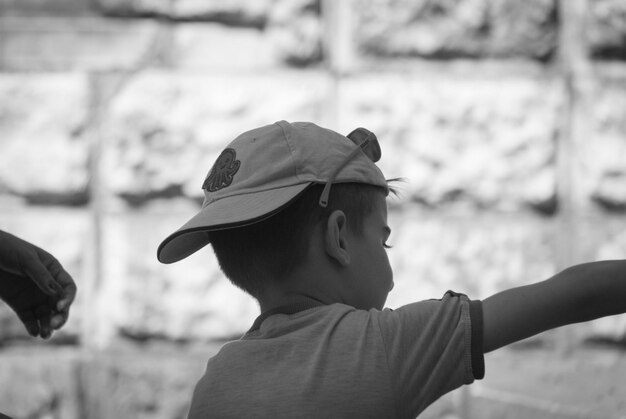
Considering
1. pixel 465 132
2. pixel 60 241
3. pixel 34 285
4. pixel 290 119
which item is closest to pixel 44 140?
pixel 60 241

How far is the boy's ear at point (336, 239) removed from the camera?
4.91 ft

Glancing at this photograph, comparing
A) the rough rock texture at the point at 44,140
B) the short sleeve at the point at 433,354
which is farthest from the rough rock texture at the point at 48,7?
the short sleeve at the point at 433,354

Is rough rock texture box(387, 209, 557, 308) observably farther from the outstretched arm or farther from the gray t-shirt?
the gray t-shirt

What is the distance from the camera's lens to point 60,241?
283 cm

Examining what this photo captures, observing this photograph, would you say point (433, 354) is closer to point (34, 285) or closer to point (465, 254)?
point (34, 285)

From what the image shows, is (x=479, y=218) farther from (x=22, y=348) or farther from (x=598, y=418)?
(x=22, y=348)

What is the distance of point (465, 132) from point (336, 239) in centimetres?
142

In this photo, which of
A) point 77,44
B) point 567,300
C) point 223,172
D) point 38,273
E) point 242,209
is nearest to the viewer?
point 567,300

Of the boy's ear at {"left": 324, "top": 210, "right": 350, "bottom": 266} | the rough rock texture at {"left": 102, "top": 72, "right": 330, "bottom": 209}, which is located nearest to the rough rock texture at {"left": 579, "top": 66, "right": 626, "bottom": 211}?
the rough rock texture at {"left": 102, "top": 72, "right": 330, "bottom": 209}

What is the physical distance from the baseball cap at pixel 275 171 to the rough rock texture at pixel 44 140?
1.33 metres

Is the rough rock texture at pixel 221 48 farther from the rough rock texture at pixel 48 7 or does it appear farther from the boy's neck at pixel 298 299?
the boy's neck at pixel 298 299

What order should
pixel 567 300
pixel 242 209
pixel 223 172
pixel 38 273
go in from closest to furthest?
pixel 567 300, pixel 242 209, pixel 223 172, pixel 38 273

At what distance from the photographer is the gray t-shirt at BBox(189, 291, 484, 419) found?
1336mm

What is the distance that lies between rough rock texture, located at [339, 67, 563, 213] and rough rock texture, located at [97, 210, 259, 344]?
0.64 m
